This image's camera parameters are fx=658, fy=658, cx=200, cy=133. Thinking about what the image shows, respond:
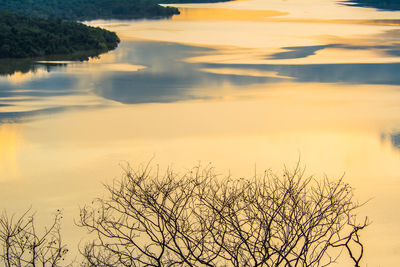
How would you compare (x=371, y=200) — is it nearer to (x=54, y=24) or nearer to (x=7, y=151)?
(x=7, y=151)

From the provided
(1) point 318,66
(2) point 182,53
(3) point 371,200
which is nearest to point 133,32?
(2) point 182,53

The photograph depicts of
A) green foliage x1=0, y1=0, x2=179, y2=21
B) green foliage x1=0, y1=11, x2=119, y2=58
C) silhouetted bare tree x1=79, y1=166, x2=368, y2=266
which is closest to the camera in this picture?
silhouetted bare tree x1=79, y1=166, x2=368, y2=266

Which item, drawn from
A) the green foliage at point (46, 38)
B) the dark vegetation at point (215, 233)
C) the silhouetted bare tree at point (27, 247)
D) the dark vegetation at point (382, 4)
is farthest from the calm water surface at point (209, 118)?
the dark vegetation at point (382, 4)

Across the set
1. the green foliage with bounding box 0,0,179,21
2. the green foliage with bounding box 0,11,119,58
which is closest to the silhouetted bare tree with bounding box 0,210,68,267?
the green foliage with bounding box 0,11,119,58

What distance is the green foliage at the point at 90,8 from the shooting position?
47000 millimetres

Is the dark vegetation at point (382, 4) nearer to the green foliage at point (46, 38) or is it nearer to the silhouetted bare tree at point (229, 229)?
the green foliage at point (46, 38)

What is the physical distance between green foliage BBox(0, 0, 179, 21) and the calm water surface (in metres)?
18.5

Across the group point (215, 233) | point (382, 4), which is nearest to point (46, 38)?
point (215, 233)

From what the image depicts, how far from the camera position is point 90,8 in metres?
49.6

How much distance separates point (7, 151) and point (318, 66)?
14058 mm

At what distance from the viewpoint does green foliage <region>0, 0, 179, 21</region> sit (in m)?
47.0

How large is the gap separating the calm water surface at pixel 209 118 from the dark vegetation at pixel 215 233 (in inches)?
31.9

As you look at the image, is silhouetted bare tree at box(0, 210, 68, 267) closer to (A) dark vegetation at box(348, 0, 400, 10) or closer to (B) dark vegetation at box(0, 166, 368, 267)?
(B) dark vegetation at box(0, 166, 368, 267)

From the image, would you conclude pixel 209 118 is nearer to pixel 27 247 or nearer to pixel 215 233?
pixel 215 233
